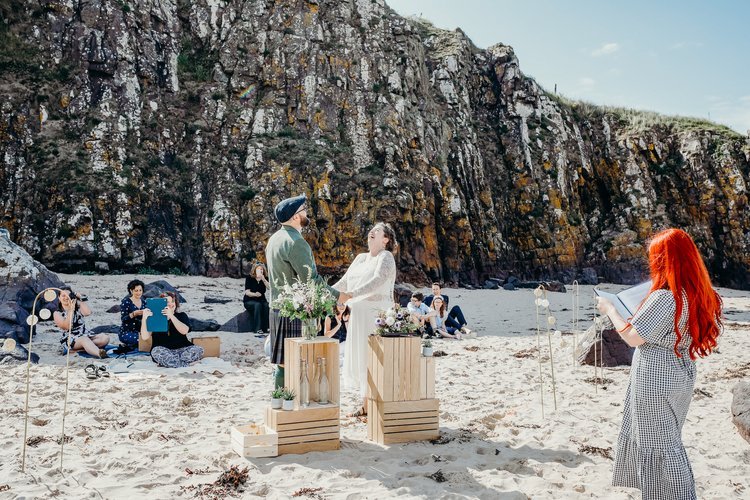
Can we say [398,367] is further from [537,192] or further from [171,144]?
[537,192]

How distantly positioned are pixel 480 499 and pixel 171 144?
86.1 feet

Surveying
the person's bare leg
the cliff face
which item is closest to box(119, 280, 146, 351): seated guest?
the person's bare leg

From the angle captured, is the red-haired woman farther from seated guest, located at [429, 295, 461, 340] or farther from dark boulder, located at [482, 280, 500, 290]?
dark boulder, located at [482, 280, 500, 290]

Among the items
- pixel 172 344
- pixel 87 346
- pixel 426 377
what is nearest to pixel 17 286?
pixel 87 346

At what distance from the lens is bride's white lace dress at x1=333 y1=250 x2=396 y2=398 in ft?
18.8

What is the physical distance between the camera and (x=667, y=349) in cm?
354

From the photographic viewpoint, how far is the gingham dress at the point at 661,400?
3469mm

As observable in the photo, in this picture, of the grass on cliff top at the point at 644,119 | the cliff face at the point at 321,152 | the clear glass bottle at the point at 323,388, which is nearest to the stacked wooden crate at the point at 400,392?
the clear glass bottle at the point at 323,388

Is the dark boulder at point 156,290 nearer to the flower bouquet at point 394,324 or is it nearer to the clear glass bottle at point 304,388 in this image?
the clear glass bottle at point 304,388

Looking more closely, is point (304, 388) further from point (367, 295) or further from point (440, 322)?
point (440, 322)

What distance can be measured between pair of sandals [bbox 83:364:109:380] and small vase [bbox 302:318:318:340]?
441cm

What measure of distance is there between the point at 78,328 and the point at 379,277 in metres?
6.74

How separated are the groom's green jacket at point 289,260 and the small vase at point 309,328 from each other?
390mm

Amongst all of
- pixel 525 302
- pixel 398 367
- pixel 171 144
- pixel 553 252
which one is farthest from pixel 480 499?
pixel 553 252
